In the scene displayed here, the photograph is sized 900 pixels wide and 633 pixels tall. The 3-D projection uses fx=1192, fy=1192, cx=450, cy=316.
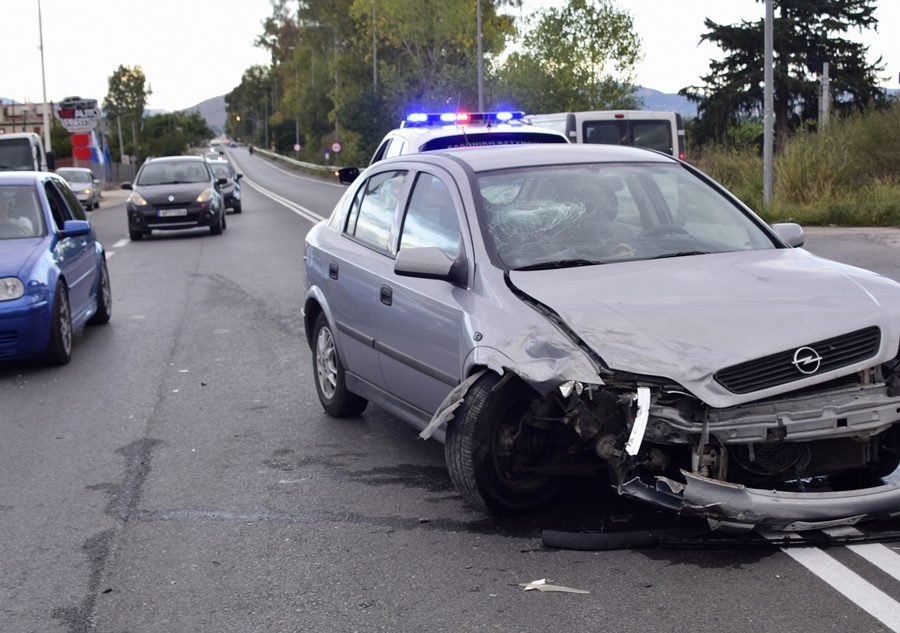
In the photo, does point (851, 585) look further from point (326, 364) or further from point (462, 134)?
point (462, 134)

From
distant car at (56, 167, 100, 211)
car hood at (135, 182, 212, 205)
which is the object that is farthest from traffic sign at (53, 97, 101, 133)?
car hood at (135, 182, 212, 205)

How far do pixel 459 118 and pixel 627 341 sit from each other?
318 inches

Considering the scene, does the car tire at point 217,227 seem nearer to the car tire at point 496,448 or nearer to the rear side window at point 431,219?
the rear side window at point 431,219

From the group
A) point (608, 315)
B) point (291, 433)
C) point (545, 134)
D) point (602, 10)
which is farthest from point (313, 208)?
point (608, 315)

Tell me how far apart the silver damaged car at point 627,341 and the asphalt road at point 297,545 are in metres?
0.27

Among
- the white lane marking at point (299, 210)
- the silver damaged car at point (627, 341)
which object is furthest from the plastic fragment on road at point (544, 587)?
the white lane marking at point (299, 210)

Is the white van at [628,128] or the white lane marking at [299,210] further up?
the white van at [628,128]

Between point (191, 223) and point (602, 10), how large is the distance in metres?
29.4

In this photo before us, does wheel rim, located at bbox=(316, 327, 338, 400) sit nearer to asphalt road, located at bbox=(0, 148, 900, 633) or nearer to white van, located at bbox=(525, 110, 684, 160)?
asphalt road, located at bbox=(0, 148, 900, 633)

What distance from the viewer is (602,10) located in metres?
49.1

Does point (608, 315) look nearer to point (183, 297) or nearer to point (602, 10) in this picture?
point (183, 297)

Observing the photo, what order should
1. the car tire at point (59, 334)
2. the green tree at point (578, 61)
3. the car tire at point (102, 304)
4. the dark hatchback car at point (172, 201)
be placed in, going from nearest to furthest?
the car tire at point (59, 334) < the car tire at point (102, 304) < the dark hatchback car at point (172, 201) < the green tree at point (578, 61)

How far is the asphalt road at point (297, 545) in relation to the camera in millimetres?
4074

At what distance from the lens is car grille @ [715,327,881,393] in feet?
14.2
